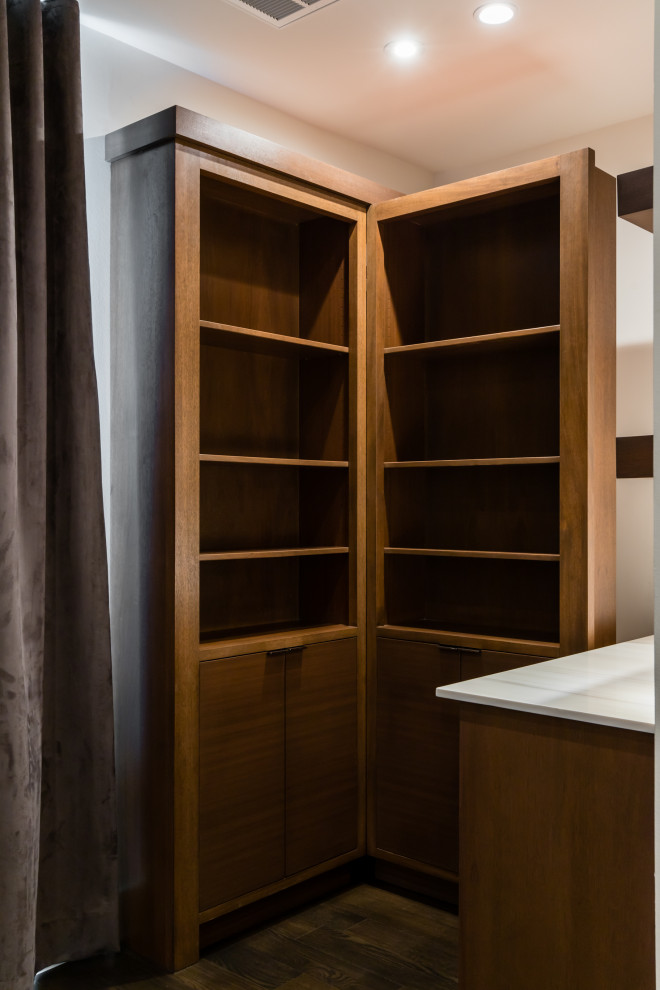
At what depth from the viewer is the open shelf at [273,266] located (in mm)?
2967

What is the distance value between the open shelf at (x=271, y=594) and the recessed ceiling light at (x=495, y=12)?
1.71m

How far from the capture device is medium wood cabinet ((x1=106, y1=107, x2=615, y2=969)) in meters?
2.55

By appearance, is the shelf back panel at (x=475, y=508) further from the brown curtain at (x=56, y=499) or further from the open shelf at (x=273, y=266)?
the brown curtain at (x=56, y=499)

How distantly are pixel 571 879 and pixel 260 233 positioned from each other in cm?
230

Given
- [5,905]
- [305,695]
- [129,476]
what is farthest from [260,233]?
[5,905]

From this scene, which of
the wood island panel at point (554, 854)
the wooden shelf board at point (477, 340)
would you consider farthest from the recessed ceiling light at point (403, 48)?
the wood island panel at point (554, 854)

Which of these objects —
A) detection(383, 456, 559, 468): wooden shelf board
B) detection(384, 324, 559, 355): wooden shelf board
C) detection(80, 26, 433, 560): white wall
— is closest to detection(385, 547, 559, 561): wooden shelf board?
detection(383, 456, 559, 468): wooden shelf board

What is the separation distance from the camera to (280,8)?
2455 millimetres

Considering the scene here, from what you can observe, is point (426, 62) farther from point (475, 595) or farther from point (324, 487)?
point (475, 595)

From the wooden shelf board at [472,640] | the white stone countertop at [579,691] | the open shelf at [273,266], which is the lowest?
the wooden shelf board at [472,640]

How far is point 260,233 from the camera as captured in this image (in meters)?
3.13

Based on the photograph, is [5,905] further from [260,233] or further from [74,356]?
[260,233]


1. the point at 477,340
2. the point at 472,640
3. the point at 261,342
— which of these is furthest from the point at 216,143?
the point at 472,640

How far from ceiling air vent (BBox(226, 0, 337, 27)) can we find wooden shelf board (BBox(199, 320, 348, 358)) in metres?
0.87
